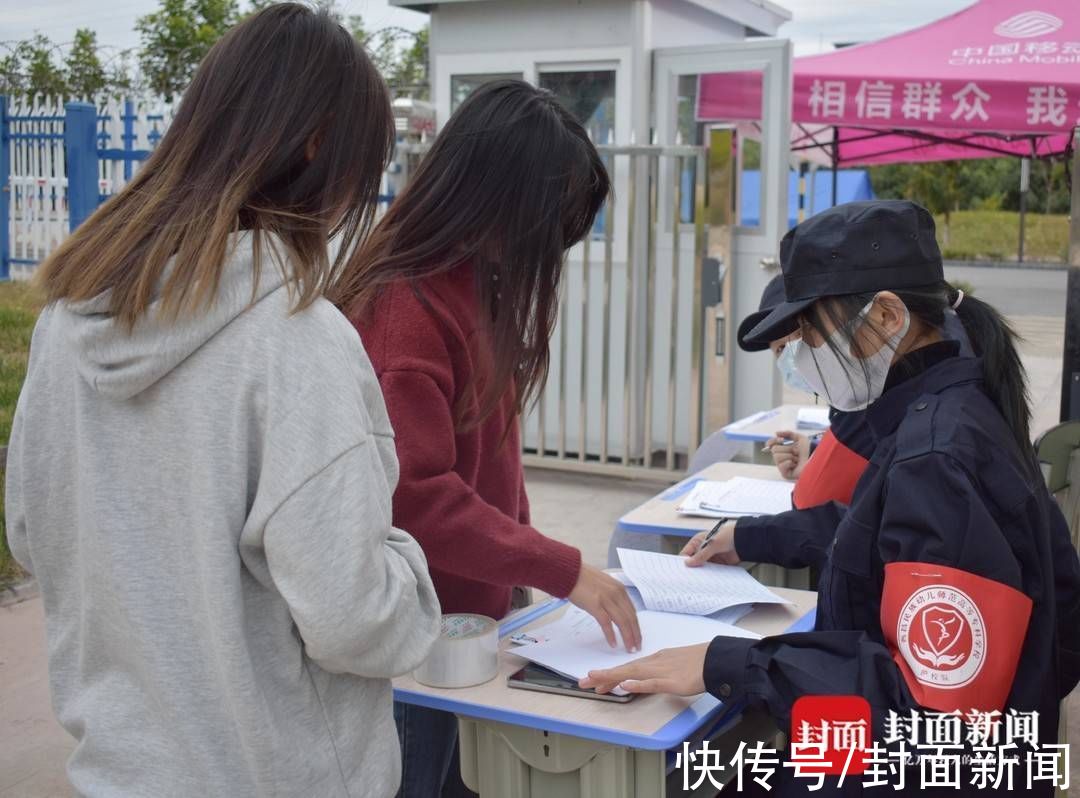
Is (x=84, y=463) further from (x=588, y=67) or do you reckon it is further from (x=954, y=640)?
(x=588, y=67)

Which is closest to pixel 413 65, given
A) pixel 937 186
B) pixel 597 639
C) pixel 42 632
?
pixel 42 632

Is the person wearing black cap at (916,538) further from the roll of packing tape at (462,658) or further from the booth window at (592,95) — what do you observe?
the booth window at (592,95)

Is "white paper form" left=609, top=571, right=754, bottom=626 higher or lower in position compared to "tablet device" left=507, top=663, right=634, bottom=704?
higher

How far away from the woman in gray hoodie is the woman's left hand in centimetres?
46

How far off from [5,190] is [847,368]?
267 inches

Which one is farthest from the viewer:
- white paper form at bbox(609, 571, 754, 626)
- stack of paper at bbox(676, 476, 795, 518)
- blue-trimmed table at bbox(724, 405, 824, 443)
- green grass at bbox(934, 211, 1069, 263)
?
A: green grass at bbox(934, 211, 1069, 263)

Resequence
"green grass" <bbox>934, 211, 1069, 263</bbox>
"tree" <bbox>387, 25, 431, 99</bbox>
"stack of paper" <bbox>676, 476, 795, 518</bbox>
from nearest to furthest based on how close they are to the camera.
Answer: "stack of paper" <bbox>676, 476, 795, 518</bbox>
"tree" <bbox>387, 25, 431, 99</bbox>
"green grass" <bbox>934, 211, 1069, 263</bbox>

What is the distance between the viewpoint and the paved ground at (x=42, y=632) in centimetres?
325

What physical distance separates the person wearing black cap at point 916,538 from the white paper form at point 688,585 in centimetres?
35

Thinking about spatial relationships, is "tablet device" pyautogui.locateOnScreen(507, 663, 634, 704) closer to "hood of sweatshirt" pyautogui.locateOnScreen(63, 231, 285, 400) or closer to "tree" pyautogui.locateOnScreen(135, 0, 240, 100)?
"hood of sweatshirt" pyautogui.locateOnScreen(63, 231, 285, 400)

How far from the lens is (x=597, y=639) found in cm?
192

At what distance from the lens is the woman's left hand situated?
167 centimetres

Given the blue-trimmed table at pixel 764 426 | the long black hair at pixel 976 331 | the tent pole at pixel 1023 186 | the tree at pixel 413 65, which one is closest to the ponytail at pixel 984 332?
the long black hair at pixel 976 331

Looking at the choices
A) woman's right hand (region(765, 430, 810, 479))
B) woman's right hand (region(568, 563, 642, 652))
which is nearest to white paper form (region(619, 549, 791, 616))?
woman's right hand (region(568, 563, 642, 652))
